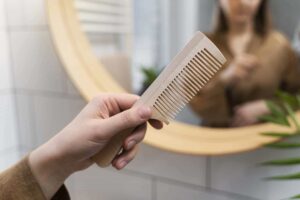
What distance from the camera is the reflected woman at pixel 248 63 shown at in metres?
0.53

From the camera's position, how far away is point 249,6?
1.78 ft

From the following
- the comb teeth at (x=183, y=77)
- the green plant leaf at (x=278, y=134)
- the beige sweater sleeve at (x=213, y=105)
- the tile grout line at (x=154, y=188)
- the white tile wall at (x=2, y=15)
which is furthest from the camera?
the white tile wall at (x=2, y=15)

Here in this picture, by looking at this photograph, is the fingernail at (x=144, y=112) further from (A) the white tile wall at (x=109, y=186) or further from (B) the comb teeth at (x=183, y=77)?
(A) the white tile wall at (x=109, y=186)

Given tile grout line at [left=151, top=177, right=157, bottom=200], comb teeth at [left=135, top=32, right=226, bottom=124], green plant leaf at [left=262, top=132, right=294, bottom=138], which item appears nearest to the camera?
comb teeth at [left=135, top=32, right=226, bottom=124]

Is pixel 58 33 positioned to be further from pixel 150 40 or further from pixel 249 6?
pixel 249 6

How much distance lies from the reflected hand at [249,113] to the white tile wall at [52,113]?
35 centimetres

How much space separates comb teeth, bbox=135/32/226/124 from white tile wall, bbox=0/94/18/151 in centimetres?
59

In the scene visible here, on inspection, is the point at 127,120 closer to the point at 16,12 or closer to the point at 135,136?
the point at 135,136

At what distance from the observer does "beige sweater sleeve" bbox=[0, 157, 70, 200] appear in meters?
0.45

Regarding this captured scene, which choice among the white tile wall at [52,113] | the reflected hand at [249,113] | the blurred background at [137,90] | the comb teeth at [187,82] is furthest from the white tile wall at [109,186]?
the comb teeth at [187,82]

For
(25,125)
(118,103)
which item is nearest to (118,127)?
(118,103)

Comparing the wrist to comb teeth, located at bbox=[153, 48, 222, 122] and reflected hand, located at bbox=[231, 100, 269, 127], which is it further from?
reflected hand, located at bbox=[231, 100, 269, 127]

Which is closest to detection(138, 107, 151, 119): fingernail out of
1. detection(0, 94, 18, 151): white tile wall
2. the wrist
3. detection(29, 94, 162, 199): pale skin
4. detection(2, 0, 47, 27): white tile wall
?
detection(29, 94, 162, 199): pale skin

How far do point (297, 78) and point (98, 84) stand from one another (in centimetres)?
38
